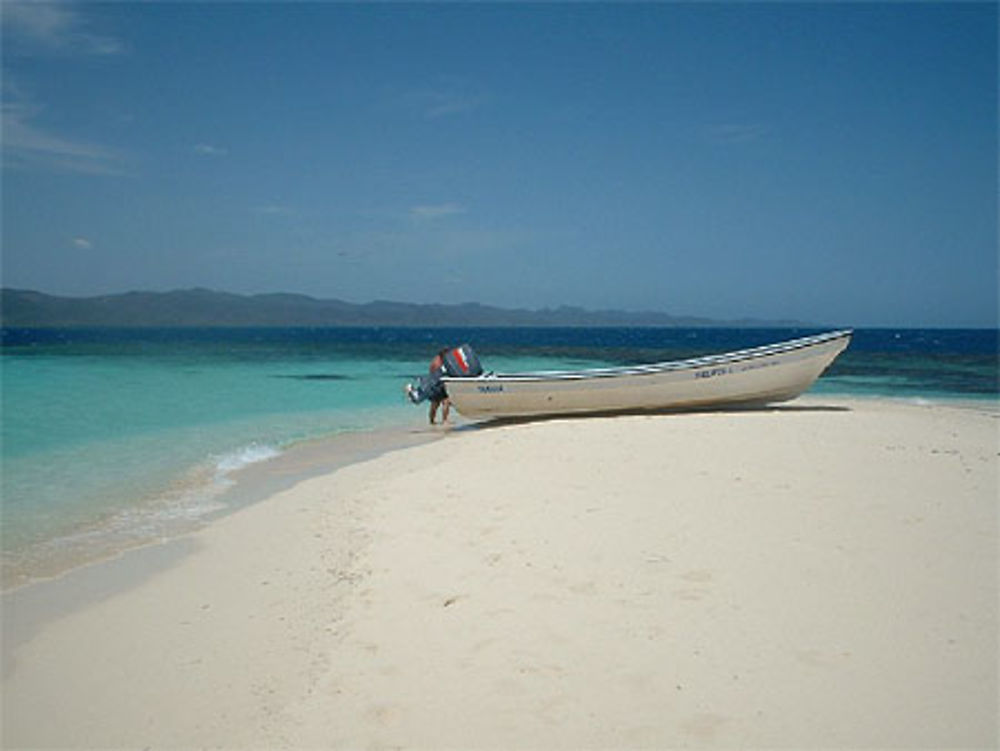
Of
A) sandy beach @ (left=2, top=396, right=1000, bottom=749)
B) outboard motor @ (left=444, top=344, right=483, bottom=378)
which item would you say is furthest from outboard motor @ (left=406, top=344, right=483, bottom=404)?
sandy beach @ (left=2, top=396, right=1000, bottom=749)

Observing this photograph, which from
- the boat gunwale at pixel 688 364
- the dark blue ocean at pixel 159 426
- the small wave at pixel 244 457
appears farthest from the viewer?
the boat gunwale at pixel 688 364

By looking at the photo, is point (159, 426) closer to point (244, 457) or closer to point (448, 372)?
point (244, 457)

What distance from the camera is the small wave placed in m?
10.2

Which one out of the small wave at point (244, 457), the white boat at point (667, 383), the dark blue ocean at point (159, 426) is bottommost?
the small wave at point (244, 457)

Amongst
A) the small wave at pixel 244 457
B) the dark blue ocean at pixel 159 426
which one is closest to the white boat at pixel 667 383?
the dark blue ocean at pixel 159 426

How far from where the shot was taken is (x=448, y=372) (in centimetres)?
1316

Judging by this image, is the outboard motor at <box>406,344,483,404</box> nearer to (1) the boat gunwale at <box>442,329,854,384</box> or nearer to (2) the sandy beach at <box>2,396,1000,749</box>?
(1) the boat gunwale at <box>442,329,854,384</box>

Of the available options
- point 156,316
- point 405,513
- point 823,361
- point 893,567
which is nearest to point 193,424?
point 405,513

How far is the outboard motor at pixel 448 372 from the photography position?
517 inches

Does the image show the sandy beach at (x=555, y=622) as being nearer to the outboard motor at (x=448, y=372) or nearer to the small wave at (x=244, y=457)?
the small wave at (x=244, y=457)

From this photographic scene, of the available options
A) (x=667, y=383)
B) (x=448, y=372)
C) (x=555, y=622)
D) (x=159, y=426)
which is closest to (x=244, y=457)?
(x=448, y=372)

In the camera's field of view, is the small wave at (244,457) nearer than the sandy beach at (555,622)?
No

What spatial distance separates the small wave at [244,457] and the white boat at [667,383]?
338 centimetres

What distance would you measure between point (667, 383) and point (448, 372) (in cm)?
412
